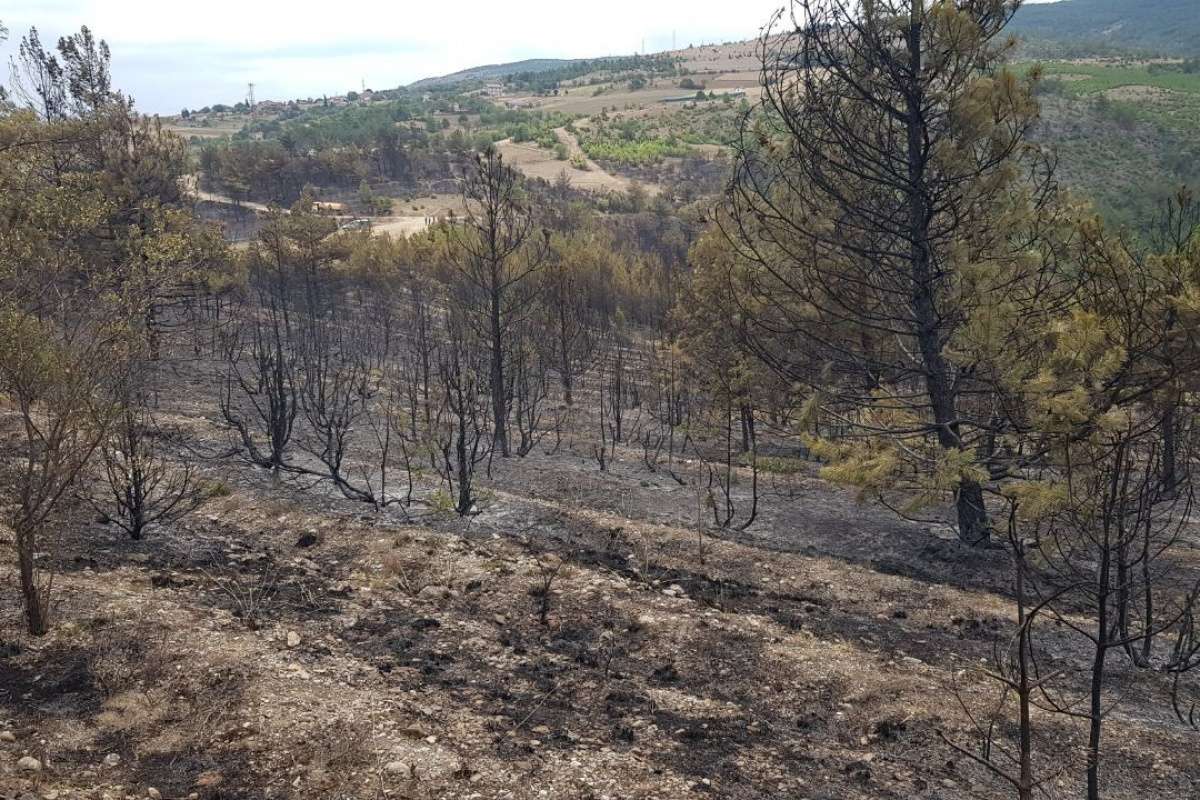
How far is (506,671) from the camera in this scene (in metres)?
6.15

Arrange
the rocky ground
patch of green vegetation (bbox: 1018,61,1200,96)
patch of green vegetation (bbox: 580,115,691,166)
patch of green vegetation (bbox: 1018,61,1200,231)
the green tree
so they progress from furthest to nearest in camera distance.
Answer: patch of green vegetation (bbox: 1018,61,1200,96), patch of green vegetation (bbox: 580,115,691,166), patch of green vegetation (bbox: 1018,61,1200,231), the green tree, the rocky ground

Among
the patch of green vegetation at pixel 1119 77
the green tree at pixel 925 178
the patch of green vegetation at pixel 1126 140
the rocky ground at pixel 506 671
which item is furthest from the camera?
the patch of green vegetation at pixel 1119 77

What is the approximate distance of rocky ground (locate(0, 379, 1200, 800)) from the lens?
4.68 metres

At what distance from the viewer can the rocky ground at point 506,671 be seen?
15.4ft

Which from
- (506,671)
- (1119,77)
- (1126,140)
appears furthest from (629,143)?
(506,671)

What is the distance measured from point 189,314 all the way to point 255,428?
17.5m

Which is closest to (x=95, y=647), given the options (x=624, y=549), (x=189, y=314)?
(x=624, y=549)

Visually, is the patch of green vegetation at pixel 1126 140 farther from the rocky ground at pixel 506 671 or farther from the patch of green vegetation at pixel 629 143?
the rocky ground at pixel 506 671

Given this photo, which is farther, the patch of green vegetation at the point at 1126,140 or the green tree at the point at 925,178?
the patch of green vegetation at the point at 1126,140

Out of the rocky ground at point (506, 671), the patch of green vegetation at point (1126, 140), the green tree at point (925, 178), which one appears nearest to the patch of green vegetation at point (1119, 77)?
the patch of green vegetation at point (1126, 140)

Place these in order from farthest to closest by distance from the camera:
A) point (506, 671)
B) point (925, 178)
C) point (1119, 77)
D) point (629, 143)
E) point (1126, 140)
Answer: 1. point (1119, 77)
2. point (629, 143)
3. point (1126, 140)
4. point (925, 178)
5. point (506, 671)

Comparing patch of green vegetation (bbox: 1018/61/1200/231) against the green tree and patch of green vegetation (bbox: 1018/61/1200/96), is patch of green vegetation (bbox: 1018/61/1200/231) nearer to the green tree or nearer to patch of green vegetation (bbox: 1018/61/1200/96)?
patch of green vegetation (bbox: 1018/61/1200/96)

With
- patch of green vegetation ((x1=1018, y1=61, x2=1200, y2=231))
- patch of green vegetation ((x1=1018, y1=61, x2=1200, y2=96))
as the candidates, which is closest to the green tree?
patch of green vegetation ((x1=1018, y1=61, x2=1200, y2=231))

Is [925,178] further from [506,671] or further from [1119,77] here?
[1119,77]
